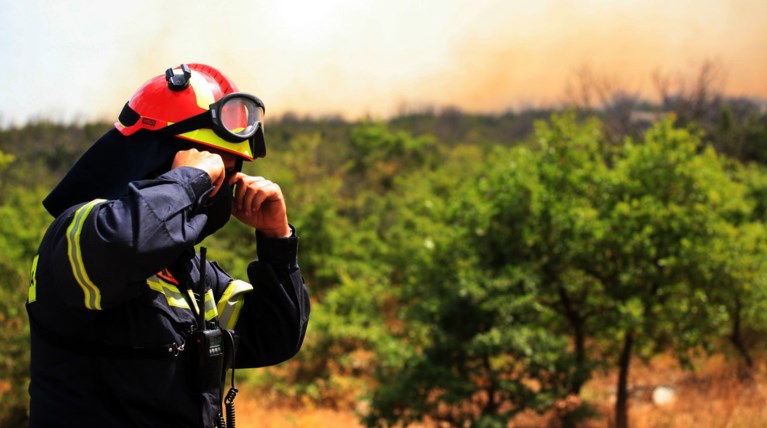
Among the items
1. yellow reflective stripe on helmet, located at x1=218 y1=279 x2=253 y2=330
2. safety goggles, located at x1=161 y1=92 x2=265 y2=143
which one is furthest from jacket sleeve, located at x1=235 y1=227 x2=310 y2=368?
safety goggles, located at x1=161 y1=92 x2=265 y2=143

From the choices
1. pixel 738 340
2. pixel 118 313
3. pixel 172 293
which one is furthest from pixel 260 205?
pixel 738 340

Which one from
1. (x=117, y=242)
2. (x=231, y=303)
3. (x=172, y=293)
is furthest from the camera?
(x=231, y=303)

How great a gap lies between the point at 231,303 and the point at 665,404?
16221 millimetres

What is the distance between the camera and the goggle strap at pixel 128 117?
1885mm

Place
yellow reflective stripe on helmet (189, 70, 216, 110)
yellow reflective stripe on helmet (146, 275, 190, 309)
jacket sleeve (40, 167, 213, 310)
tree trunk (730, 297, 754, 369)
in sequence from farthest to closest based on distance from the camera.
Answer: tree trunk (730, 297, 754, 369) < yellow reflective stripe on helmet (189, 70, 216, 110) < yellow reflective stripe on helmet (146, 275, 190, 309) < jacket sleeve (40, 167, 213, 310)

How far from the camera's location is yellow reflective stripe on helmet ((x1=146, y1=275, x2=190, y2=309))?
1.79 metres

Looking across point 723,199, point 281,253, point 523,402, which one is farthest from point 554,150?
point 281,253

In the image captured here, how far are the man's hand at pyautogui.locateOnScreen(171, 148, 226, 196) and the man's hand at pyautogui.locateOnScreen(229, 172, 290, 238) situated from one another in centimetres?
17

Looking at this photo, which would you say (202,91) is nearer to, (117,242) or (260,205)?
(260,205)

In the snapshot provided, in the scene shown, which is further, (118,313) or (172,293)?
(172,293)

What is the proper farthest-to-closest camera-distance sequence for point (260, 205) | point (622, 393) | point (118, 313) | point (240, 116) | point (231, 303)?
point (622, 393), point (231, 303), point (260, 205), point (240, 116), point (118, 313)

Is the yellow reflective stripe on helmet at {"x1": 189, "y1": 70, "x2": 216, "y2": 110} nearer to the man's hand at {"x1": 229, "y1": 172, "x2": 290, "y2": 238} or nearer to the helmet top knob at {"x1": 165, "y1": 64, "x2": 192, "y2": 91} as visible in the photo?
the helmet top knob at {"x1": 165, "y1": 64, "x2": 192, "y2": 91}

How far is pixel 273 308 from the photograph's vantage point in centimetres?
224

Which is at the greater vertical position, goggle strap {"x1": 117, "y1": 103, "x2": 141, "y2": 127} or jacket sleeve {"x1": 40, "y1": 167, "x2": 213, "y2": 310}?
goggle strap {"x1": 117, "y1": 103, "x2": 141, "y2": 127}
